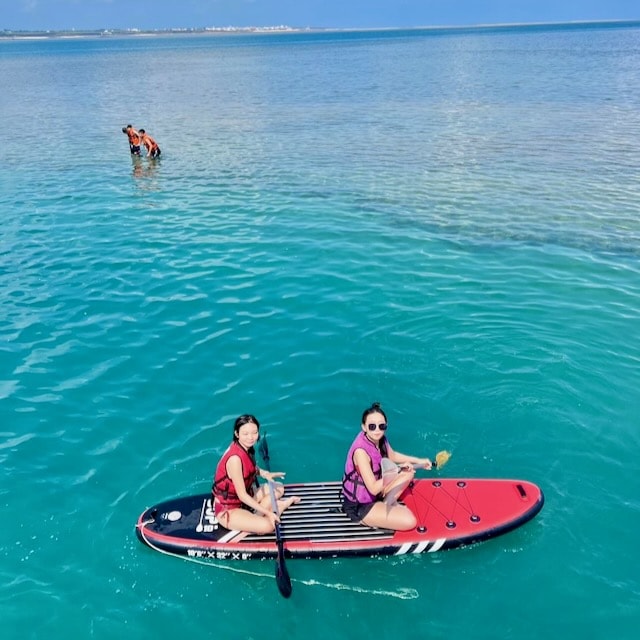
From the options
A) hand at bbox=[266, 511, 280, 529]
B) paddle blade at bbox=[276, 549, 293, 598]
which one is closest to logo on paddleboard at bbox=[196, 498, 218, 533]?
hand at bbox=[266, 511, 280, 529]

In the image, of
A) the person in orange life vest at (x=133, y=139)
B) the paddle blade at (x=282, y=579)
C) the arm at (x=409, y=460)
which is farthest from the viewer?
the person in orange life vest at (x=133, y=139)

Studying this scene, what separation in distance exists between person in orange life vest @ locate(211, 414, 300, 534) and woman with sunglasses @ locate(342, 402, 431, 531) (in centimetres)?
104

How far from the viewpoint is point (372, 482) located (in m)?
8.55

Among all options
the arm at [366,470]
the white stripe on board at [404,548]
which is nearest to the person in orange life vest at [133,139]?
the arm at [366,470]

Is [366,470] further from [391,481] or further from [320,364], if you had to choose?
[320,364]

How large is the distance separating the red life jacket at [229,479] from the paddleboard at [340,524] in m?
0.43

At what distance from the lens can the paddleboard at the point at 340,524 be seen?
8.60 m

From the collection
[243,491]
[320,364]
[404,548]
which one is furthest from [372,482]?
[320,364]

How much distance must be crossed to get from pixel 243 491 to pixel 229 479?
270 millimetres

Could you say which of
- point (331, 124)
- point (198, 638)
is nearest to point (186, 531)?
point (198, 638)

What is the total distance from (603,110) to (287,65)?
6458cm

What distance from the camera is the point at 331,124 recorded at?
4059 centimetres

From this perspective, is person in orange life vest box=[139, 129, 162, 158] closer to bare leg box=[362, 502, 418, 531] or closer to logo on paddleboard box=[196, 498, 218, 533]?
logo on paddleboard box=[196, 498, 218, 533]

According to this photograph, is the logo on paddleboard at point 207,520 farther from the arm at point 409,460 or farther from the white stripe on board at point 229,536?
the arm at point 409,460
